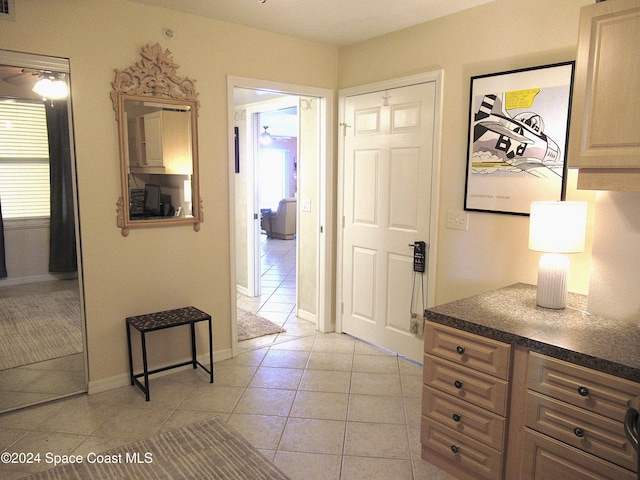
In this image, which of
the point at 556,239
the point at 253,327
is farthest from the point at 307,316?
the point at 556,239

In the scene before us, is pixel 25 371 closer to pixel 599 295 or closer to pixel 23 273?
pixel 23 273

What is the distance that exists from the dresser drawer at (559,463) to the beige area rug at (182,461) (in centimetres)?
109

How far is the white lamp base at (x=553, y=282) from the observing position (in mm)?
2188

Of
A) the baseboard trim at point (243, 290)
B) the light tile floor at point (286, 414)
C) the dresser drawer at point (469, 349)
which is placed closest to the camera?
the dresser drawer at point (469, 349)

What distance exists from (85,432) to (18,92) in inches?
77.0

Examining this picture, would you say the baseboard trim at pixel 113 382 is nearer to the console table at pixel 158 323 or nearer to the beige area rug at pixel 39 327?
the console table at pixel 158 323

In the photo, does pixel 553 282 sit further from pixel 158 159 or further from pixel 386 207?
pixel 158 159

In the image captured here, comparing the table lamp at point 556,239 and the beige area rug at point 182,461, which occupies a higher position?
the table lamp at point 556,239

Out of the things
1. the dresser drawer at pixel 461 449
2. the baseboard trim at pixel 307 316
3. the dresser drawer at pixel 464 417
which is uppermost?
the dresser drawer at pixel 464 417

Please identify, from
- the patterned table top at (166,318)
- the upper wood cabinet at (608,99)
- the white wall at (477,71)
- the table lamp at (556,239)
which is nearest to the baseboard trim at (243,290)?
the patterned table top at (166,318)

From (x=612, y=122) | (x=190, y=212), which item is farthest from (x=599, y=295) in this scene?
(x=190, y=212)

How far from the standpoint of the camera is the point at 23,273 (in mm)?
2809

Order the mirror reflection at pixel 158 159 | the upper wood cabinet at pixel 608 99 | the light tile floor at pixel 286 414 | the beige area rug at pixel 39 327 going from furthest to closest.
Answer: the mirror reflection at pixel 158 159, the beige area rug at pixel 39 327, the light tile floor at pixel 286 414, the upper wood cabinet at pixel 608 99

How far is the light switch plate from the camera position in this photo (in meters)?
3.00
